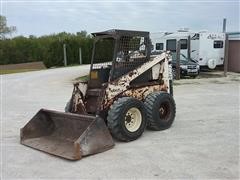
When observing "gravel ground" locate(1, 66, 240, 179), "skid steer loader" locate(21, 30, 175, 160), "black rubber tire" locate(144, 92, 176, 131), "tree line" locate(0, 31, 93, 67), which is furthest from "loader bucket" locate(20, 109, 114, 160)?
"tree line" locate(0, 31, 93, 67)

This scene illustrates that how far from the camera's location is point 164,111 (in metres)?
8.23

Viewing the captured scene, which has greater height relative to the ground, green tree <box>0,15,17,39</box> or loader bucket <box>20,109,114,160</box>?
green tree <box>0,15,17,39</box>

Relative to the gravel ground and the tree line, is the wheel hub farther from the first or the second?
the tree line

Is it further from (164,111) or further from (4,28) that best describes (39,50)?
(164,111)

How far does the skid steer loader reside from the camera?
21.4ft

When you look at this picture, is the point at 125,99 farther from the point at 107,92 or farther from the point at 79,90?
the point at 79,90

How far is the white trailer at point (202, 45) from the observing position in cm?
2309

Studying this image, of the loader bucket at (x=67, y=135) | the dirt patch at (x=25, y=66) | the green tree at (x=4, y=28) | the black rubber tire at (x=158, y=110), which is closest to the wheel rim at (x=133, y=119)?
the black rubber tire at (x=158, y=110)

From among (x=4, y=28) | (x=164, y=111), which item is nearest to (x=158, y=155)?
(x=164, y=111)

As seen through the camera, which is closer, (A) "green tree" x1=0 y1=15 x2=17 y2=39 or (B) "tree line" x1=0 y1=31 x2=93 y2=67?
(B) "tree line" x1=0 y1=31 x2=93 y2=67

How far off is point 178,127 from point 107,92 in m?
2.01

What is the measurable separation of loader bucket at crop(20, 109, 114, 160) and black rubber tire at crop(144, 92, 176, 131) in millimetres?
1365

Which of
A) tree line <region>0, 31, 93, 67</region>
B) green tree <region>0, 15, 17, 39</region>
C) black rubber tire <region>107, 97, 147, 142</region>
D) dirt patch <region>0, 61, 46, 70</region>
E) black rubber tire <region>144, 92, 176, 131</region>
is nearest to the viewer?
black rubber tire <region>107, 97, 147, 142</region>

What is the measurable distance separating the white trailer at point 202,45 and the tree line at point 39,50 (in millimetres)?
13198
